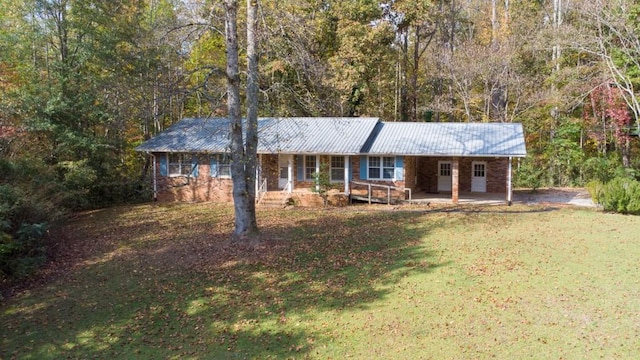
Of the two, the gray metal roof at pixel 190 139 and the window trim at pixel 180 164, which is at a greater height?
the gray metal roof at pixel 190 139

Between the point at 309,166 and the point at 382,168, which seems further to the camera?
the point at 309,166

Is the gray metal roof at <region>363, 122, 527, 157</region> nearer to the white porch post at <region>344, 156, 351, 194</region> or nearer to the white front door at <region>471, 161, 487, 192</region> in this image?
the white porch post at <region>344, 156, 351, 194</region>

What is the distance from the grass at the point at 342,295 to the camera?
7188 millimetres

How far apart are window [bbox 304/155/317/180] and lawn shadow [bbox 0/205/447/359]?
7.10m

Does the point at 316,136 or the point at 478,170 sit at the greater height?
the point at 316,136

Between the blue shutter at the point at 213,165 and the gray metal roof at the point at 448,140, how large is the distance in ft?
23.7

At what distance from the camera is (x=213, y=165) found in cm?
2247

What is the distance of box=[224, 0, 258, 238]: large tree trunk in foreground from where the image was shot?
1202cm

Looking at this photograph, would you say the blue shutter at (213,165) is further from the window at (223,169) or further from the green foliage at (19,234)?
the green foliage at (19,234)

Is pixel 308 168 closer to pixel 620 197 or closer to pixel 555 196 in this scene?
pixel 555 196

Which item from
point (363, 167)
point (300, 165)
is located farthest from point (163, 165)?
point (363, 167)

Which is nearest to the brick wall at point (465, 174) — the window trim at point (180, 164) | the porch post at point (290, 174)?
the porch post at point (290, 174)

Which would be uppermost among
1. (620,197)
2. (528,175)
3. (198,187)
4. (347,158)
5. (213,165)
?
(347,158)

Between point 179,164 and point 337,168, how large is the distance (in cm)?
790
